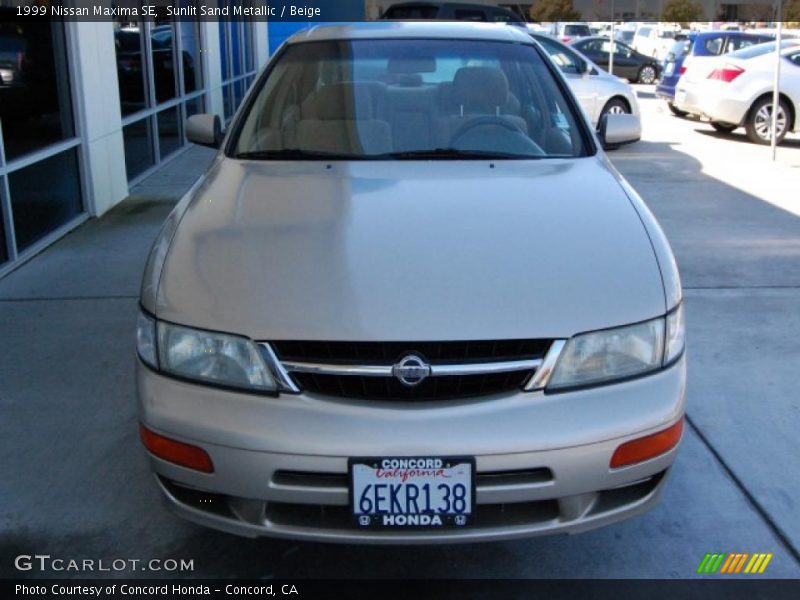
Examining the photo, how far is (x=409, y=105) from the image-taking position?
154 inches

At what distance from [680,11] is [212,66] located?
4679 centimetres

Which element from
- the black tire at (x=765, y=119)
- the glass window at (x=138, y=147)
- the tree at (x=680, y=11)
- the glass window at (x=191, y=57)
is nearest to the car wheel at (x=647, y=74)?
the black tire at (x=765, y=119)

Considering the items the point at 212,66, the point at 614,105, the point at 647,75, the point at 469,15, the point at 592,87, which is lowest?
the point at 647,75

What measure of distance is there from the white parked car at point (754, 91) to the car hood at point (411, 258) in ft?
31.4

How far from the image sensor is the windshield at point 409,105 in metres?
3.77

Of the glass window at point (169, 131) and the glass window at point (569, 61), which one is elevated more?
the glass window at point (569, 61)

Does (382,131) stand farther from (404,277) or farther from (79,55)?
(79,55)

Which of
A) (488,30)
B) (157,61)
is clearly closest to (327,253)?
(488,30)

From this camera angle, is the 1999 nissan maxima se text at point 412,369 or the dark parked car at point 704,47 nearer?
the 1999 nissan maxima se text at point 412,369

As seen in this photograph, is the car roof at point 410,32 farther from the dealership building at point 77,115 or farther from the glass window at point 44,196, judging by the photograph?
the glass window at point 44,196

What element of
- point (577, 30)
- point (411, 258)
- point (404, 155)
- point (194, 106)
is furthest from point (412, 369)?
point (577, 30)

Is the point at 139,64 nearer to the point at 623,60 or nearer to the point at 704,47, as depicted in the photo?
the point at 704,47

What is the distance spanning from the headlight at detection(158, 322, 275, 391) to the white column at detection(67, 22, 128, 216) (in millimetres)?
5161

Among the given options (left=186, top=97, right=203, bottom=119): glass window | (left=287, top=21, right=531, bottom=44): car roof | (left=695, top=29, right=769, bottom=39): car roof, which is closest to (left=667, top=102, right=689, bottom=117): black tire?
(left=695, top=29, right=769, bottom=39): car roof
